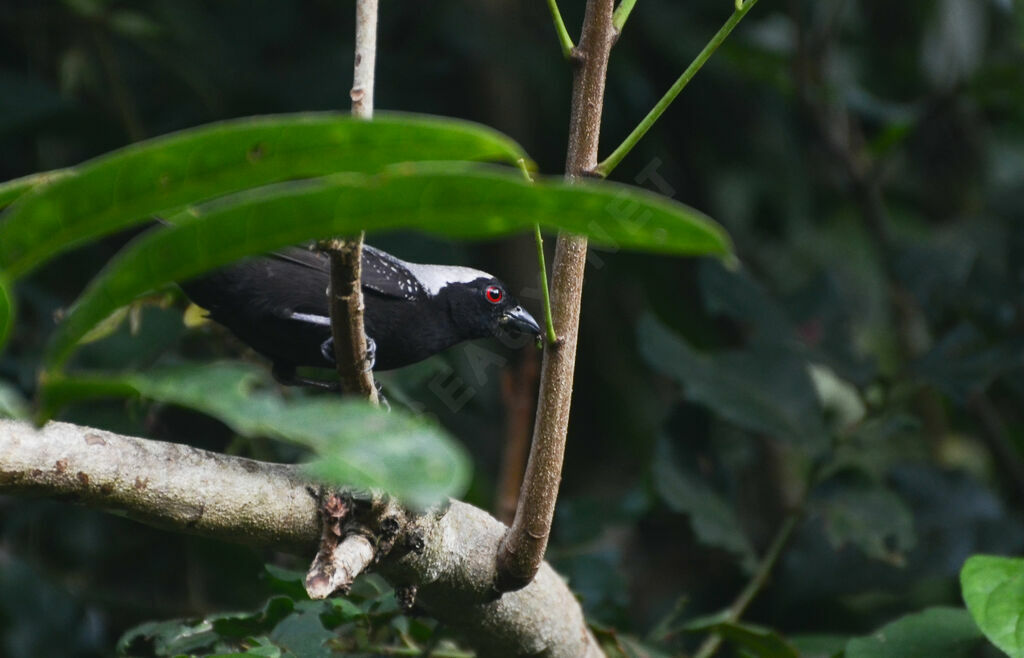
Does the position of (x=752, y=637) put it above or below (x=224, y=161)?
below

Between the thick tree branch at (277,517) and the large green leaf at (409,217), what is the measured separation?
2.32 feet

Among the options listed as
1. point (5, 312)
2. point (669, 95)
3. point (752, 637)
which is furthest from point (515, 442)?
point (5, 312)

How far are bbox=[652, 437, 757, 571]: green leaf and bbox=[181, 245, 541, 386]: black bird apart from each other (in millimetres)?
614

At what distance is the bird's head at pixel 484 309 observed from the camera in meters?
2.84

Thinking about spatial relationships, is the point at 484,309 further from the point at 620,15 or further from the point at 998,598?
the point at 998,598

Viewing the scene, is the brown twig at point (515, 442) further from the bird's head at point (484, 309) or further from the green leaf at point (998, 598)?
the green leaf at point (998, 598)

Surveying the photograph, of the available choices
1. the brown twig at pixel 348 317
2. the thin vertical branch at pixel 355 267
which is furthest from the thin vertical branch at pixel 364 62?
the brown twig at pixel 348 317

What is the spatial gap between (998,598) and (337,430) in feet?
5.15

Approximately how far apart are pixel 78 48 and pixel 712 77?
8.66 ft

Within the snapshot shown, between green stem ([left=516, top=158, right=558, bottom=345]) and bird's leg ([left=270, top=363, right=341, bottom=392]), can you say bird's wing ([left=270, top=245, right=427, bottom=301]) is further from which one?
green stem ([left=516, top=158, right=558, bottom=345])

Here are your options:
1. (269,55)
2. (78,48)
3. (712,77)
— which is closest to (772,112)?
(712,77)

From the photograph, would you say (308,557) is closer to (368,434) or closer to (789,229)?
(368,434)

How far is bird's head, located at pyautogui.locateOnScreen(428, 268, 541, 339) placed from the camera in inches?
112

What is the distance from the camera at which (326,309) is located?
2.50 m
